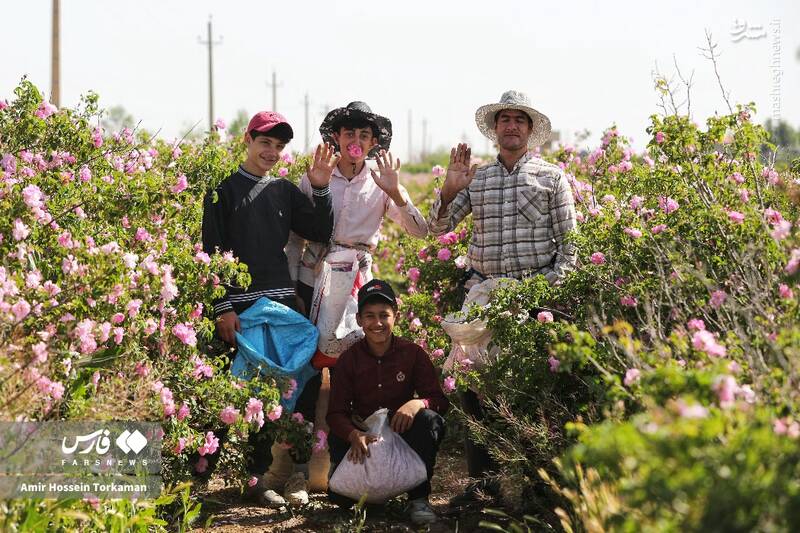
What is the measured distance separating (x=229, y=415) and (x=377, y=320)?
0.90m

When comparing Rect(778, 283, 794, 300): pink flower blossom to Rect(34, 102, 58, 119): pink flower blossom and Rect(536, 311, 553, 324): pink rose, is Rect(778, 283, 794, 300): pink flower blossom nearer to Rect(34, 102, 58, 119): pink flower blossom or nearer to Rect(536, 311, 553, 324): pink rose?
Rect(536, 311, 553, 324): pink rose

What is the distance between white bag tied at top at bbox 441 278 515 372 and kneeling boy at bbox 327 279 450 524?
0.63ft

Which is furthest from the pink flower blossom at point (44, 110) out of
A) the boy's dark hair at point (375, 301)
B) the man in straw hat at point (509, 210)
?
the man in straw hat at point (509, 210)

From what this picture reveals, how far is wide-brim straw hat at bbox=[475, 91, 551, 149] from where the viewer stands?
4895mm

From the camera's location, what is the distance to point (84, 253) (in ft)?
12.9

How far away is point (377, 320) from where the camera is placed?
4.69 meters

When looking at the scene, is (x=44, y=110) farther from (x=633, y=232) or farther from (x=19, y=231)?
(x=633, y=232)

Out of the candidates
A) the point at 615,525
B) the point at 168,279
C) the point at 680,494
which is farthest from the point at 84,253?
the point at 680,494

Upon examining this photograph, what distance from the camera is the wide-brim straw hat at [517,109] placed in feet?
16.1

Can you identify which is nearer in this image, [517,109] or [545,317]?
[545,317]

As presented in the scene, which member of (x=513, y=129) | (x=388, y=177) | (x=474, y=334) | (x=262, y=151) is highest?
(x=513, y=129)

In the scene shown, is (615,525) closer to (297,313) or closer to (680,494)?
(680,494)

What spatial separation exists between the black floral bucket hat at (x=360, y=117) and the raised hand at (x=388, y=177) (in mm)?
205

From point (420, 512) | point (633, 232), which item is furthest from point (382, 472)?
point (633, 232)
